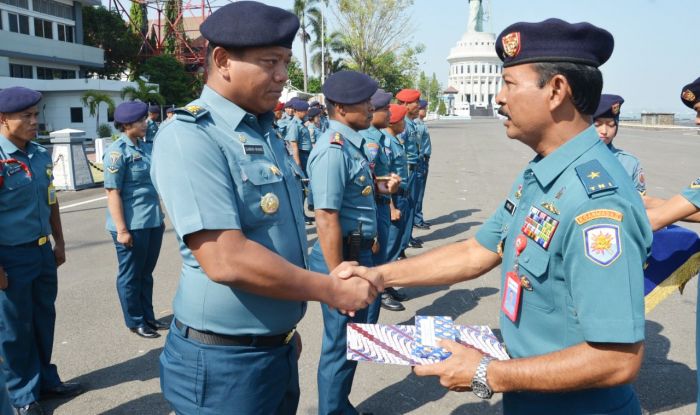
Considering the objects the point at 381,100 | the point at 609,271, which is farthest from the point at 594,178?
the point at 381,100

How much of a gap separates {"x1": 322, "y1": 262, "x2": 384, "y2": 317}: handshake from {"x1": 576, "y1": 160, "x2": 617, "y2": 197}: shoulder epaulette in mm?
949

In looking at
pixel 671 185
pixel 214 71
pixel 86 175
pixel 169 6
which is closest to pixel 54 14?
pixel 169 6

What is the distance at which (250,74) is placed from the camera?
1928 mm

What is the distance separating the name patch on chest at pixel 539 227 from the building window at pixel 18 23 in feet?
126

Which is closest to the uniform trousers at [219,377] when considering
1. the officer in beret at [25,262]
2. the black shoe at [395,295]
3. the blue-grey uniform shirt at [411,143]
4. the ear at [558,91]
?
the ear at [558,91]

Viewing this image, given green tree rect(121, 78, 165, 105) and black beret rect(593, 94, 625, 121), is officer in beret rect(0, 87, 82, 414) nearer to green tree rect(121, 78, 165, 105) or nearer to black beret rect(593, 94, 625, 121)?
black beret rect(593, 94, 625, 121)

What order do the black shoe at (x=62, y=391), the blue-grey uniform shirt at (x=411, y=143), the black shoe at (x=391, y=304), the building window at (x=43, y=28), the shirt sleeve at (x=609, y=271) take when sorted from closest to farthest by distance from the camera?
the shirt sleeve at (x=609, y=271), the black shoe at (x=62, y=391), the black shoe at (x=391, y=304), the blue-grey uniform shirt at (x=411, y=143), the building window at (x=43, y=28)

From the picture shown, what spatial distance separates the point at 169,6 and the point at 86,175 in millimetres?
37280

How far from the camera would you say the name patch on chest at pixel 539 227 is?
153cm

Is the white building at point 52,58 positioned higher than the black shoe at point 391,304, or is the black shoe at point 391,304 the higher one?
the white building at point 52,58

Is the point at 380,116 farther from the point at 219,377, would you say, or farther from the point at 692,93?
the point at 219,377

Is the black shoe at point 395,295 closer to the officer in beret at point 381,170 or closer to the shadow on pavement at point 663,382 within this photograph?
the officer in beret at point 381,170

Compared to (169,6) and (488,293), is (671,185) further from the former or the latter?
(169,6)

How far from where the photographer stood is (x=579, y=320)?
4.76ft
